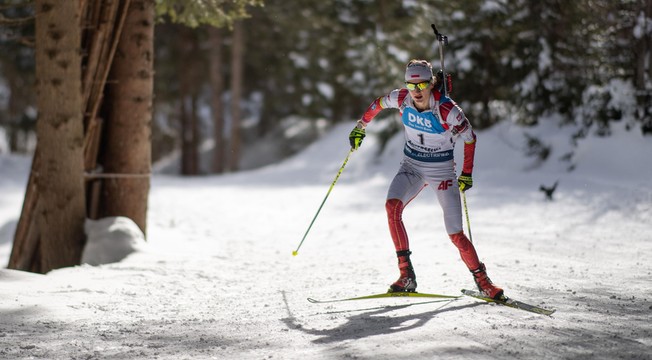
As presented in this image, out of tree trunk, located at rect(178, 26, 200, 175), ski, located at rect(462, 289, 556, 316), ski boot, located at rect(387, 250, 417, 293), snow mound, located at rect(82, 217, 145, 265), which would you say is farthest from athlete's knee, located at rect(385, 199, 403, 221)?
tree trunk, located at rect(178, 26, 200, 175)

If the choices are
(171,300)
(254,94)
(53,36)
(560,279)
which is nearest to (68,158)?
(53,36)

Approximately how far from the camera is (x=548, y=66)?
52.5ft

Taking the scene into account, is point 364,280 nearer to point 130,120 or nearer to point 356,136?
point 356,136

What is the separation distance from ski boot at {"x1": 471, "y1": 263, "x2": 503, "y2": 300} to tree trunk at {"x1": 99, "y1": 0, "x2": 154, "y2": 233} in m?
5.17

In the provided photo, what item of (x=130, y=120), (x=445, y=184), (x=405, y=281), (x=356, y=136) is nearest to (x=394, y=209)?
(x=445, y=184)

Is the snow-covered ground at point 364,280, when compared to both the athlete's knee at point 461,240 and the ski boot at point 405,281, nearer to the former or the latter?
the ski boot at point 405,281

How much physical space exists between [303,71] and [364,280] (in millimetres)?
22418

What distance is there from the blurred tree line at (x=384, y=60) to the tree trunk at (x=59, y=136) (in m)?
1.08

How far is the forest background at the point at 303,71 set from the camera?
9.50 meters

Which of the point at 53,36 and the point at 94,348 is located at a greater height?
the point at 53,36

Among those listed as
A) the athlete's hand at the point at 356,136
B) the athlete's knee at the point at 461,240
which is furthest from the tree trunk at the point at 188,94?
the athlete's knee at the point at 461,240

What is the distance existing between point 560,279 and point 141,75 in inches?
224

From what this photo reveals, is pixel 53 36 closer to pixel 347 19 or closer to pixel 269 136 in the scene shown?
pixel 347 19

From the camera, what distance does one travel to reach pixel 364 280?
7555 mm
